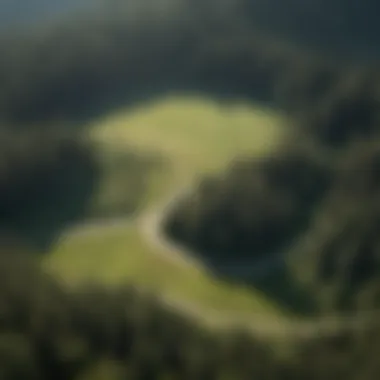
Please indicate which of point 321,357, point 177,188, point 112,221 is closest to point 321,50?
point 177,188

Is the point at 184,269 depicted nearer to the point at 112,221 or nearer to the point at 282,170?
the point at 112,221

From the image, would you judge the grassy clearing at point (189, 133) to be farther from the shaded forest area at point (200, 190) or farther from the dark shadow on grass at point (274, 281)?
the dark shadow on grass at point (274, 281)

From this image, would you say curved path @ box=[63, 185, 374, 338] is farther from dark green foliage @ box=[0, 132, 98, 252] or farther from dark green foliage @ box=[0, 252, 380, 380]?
dark green foliage @ box=[0, 132, 98, 252]

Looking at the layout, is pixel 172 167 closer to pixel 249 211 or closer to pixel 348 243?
pixel 249 211

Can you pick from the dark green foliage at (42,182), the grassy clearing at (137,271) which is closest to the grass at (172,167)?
the grassy clearing at (137,271)

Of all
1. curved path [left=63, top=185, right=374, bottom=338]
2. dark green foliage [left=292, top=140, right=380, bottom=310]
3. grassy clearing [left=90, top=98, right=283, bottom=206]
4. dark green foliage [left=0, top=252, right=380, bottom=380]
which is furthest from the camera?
grassy clearing [left=90, top=98, right=283, bottom=206]

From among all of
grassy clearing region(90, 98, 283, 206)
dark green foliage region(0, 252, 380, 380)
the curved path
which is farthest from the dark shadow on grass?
grassy clearing region(90, 98, 283, 206)
